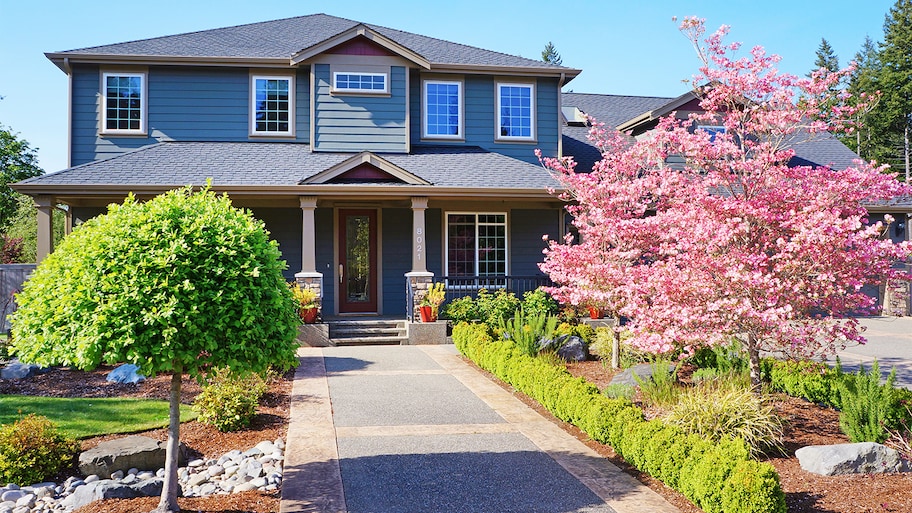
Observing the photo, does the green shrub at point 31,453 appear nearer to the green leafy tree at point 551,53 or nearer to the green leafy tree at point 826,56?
the green leafy tree at point 551,53

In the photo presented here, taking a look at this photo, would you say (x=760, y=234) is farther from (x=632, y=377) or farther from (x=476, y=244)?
(x=476, y=244)

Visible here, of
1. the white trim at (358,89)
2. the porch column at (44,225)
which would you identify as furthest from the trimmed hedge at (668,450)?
the porch column at (44,225)

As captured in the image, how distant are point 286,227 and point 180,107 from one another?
374cm

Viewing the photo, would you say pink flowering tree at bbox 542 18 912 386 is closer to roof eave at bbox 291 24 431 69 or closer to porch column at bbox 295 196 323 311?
porch column at bbox 295 196 323 311

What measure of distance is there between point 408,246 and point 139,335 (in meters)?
11.1

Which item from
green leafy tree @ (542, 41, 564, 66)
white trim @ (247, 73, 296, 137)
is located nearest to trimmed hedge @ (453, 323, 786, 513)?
white trim @ (247, 73, 296, 137)

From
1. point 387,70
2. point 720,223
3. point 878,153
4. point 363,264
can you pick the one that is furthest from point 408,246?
point 878,153

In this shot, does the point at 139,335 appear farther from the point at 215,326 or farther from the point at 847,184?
the point at 847,184

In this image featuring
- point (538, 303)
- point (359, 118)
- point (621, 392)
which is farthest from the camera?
point (359, 118)

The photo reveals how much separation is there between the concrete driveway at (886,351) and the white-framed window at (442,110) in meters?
9.46

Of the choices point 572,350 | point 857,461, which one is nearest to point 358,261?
point 572,350

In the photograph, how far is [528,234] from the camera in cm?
1547

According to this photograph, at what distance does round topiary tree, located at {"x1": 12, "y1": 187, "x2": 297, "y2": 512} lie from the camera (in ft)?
12.8

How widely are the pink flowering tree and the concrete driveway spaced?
100.0 inches
